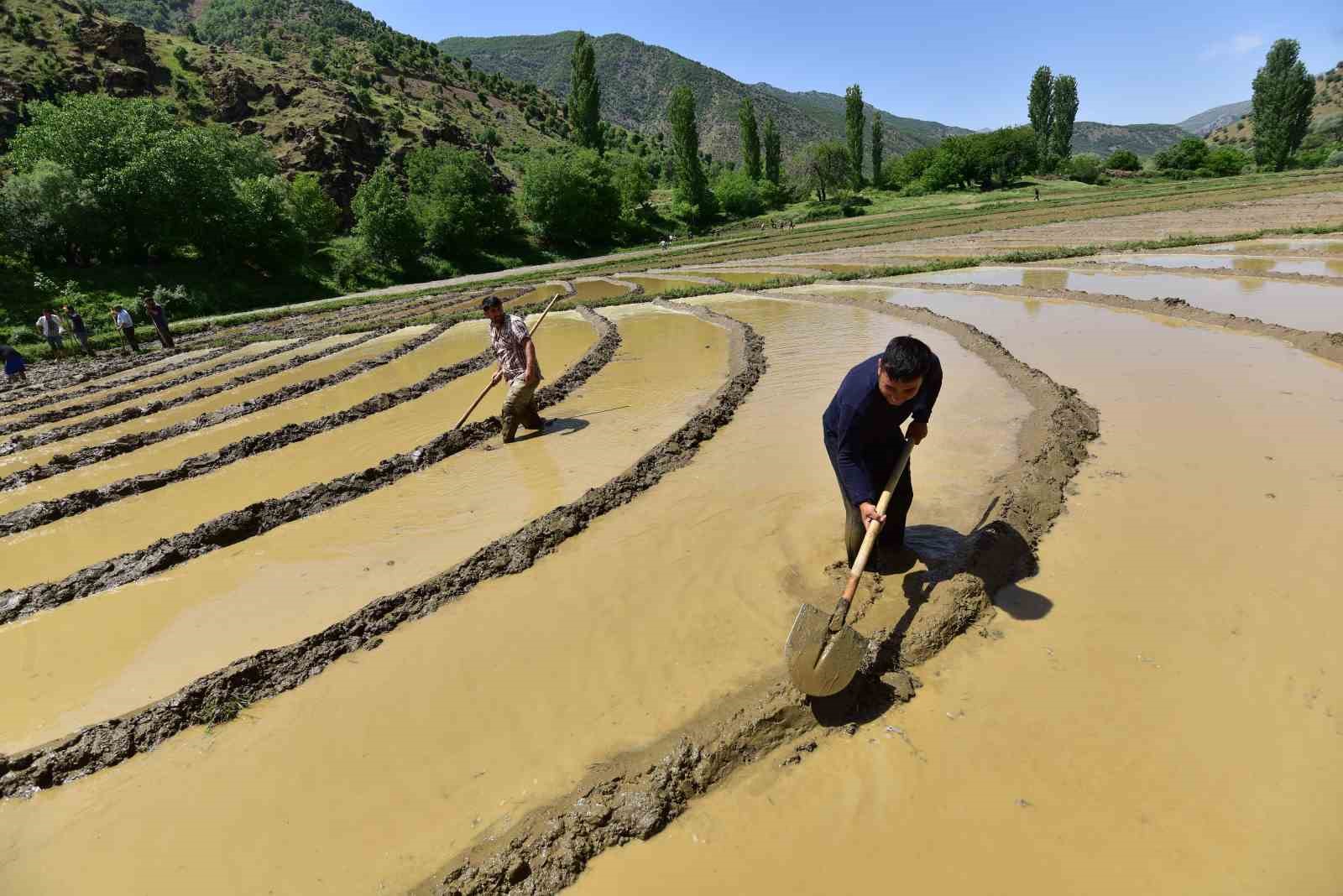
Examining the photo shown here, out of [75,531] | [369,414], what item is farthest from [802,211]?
[75,531]

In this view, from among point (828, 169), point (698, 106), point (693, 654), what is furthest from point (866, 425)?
point (698, 106)

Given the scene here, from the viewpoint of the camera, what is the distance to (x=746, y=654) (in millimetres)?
4211

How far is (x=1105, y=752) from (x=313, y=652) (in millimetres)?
4928

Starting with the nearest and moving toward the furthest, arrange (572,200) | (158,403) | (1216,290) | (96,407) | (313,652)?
(313,652)
(158,403)
(96,407)
(1216,290)
(572,200)

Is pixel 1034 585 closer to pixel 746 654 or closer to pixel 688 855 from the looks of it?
pixel 746 654

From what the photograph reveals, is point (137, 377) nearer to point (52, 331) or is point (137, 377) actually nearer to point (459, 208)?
point (52, 331)

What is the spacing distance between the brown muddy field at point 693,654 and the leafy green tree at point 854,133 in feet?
235

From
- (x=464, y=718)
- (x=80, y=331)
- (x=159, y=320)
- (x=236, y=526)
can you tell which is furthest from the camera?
(x=80, y=331)

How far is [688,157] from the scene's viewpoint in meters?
59.0

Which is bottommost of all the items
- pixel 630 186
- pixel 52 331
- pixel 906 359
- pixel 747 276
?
pixel 747 276

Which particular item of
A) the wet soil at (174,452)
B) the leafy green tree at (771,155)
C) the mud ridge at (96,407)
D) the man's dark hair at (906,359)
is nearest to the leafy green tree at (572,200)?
the leafy green tree at (771,155)

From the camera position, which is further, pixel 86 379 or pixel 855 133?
pixel 855 133

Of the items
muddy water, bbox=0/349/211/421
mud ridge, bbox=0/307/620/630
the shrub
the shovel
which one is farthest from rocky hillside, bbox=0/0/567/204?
the shovel

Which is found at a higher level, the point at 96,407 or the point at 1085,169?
the point at 1085,169
